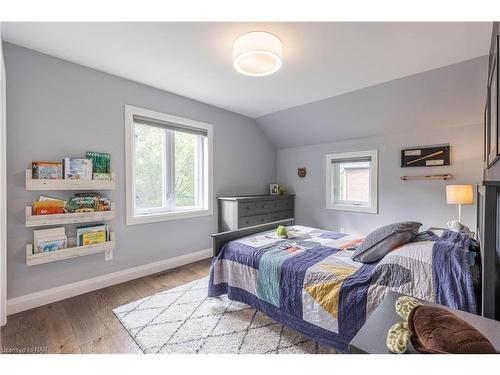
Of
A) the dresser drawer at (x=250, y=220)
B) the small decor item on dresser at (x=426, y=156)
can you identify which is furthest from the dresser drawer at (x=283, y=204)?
the small decor item on dresser at (x=426, y=156)

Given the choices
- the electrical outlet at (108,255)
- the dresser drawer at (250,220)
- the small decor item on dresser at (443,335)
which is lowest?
the electrical outlet at (108,255)

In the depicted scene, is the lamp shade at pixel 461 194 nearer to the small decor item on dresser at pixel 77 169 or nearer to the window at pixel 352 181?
the window at pixel 352 181

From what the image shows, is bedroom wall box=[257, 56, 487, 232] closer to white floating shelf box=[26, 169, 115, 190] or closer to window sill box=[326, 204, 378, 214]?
window sill box=[326, 204, 378, 214]

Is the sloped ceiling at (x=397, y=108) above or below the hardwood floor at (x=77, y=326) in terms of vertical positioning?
above

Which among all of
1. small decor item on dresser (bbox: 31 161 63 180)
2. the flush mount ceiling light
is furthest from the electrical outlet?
the flush mount ceiling light

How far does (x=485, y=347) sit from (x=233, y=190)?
11.5ft

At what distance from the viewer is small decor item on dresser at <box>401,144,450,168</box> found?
10.3 feet

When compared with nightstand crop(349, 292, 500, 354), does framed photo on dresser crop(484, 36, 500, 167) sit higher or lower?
higher

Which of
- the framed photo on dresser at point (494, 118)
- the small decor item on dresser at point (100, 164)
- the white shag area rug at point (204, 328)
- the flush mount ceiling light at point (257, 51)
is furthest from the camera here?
the small decor item on dresser at point (100, 164)

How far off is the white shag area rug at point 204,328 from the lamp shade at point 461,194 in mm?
2399

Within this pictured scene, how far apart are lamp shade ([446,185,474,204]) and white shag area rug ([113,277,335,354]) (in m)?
2.40

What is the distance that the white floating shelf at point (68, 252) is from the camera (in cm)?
206
